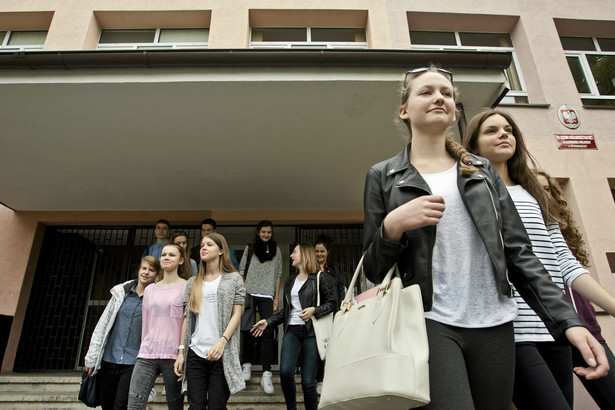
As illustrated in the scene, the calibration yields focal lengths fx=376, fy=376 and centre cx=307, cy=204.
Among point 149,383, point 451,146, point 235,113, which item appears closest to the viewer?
point 451,146

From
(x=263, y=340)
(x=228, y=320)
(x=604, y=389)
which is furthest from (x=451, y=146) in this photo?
(x=263, y=340)

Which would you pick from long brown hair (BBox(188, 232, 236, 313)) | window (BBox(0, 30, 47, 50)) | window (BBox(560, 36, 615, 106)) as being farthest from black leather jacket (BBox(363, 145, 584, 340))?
window (BBox(0, 30, 47, 50))

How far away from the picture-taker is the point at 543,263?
71.6 inches

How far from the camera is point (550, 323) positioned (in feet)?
3.96

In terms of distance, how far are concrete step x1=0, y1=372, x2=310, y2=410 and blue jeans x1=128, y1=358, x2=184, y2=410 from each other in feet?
4.72

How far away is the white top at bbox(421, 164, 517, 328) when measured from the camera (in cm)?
122

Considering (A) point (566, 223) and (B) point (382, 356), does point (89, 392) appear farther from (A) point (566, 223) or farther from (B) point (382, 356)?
(A) point (566, 223)

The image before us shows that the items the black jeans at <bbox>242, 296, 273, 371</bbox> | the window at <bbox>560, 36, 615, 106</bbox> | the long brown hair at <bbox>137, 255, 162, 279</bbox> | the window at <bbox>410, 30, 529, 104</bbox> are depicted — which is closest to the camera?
the long brown hair at <bbox>137, 255, 162, 279</bbox>

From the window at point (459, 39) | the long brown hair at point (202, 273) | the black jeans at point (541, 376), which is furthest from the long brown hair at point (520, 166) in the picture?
the window at point (459, 39)

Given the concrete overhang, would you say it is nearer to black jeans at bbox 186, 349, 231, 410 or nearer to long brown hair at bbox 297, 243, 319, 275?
long brown hair at bbox 297, 243, 319, 275

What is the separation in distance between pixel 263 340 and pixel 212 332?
70.0 inches

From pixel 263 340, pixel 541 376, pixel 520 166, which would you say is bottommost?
pixel 541 376

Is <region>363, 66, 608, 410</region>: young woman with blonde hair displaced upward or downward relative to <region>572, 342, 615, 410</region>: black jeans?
upward

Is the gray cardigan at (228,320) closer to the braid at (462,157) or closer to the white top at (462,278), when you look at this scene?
the white top at (462,278)
